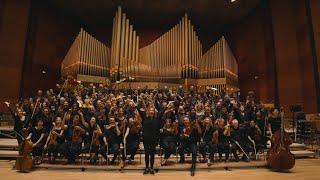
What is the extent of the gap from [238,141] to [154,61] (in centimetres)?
575

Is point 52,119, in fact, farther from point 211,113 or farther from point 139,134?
point 211,113

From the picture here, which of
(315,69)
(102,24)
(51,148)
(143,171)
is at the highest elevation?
(102,24)

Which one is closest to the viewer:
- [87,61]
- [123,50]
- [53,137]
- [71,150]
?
[71,150]

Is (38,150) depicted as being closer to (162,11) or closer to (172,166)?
(172,166)

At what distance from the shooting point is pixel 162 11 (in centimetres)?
1134

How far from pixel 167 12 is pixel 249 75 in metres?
4.13

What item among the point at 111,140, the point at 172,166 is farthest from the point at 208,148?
the point at 111,140

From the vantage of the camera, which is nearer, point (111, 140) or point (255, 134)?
point (111, 140)

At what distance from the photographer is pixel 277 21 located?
31.8ft

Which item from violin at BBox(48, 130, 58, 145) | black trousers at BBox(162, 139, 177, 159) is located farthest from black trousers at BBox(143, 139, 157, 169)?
violin at BBox(48, 130, 58, 145)

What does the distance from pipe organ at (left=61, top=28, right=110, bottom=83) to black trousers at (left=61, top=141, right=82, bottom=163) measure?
481cm

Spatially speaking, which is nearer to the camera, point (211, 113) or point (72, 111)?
point (72, 111)

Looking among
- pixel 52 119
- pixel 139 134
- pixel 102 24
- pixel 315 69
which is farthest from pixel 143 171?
pixel 102 24

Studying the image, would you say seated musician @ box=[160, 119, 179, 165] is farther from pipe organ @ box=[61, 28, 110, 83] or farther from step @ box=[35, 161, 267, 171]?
pipe organ @ box=[61, 28, 110, 83]
